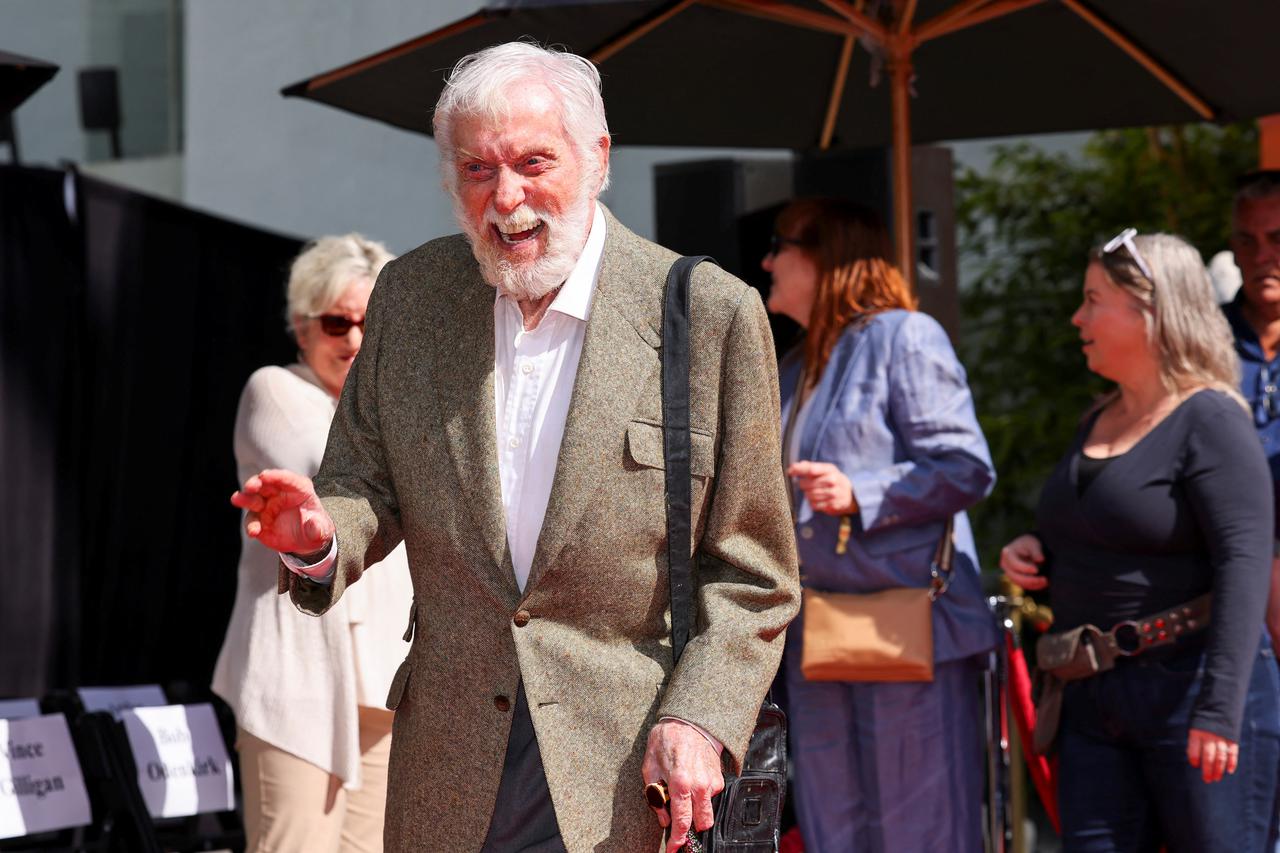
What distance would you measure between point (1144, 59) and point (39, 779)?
3.78 meters

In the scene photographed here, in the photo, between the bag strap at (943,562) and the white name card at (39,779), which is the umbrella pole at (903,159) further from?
the white name card at (39,779)

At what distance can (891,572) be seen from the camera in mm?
4590

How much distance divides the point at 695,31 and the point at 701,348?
303cm

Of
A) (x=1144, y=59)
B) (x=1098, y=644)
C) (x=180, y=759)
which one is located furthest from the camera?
(x=1144, y=59)

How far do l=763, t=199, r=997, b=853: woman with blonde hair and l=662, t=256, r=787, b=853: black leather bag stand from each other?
1903 millimetres

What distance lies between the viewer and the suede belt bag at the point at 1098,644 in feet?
13.3

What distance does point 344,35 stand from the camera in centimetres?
872

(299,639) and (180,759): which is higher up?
(299,639)

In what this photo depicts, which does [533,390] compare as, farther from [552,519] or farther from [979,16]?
[979,16]

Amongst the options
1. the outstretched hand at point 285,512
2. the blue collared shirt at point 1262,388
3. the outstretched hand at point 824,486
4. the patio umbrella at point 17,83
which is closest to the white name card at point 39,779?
the patio umbrella at point 17,83

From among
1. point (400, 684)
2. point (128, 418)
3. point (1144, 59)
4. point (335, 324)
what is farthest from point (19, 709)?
point (1144, 59)

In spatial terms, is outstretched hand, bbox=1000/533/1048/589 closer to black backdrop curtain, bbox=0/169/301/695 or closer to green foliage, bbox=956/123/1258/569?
black backdrop curtain, bbox=0/169/301/695

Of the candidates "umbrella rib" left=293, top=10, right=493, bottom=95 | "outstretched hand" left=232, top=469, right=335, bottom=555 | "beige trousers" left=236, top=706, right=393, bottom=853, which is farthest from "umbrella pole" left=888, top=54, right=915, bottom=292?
"outstretched hand" left=232, top=469, right=335, bottom=555

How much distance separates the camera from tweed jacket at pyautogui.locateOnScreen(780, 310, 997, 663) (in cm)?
457
